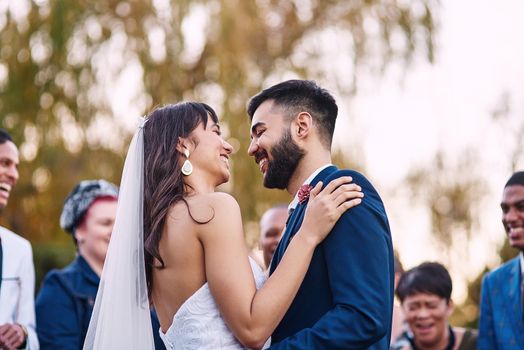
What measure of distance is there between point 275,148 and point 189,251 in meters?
0.61

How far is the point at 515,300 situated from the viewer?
Answer: 5961 millimetres

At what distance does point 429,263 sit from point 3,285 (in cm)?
297

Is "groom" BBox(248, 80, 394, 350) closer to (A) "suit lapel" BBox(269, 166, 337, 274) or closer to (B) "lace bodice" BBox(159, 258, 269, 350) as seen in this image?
(A) "suit lapel" BBox(269, 166, 337, 274)

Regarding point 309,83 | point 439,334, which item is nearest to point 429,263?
point 439,334

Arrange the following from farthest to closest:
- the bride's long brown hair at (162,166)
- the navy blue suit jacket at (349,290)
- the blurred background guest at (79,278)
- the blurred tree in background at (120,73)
Result: the blurred tree in background at (120,73) < the blurred background guest at (79,278) < the bride's long brown hair at (162,166) < the navy blue suit jacket at (349,290)

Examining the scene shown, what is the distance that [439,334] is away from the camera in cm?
632

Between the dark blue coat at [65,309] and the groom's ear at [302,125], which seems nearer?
the groom's ear at [302,125]

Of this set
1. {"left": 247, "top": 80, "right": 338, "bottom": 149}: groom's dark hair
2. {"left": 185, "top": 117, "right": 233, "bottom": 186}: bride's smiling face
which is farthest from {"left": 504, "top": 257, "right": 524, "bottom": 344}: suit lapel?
{"left": 185, "top": 117, "right": 233, "bottom": 186}: bride's smiling face

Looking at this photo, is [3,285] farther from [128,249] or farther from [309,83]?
[309,83]

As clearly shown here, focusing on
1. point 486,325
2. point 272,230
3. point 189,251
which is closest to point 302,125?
point 189,251

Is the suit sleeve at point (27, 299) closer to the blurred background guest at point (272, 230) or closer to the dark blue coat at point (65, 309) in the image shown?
the dark blue coat at point (65, 309)

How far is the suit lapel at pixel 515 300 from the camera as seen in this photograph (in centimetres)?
587

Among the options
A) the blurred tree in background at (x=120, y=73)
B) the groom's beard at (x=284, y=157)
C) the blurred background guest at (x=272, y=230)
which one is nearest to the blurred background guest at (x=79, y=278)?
the blurred background guest at (x=272, y=230)

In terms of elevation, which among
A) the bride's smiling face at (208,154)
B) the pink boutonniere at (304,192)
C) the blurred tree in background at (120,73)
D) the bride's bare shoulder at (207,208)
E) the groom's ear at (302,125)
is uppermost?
the blurred tree in background at (120,73)
